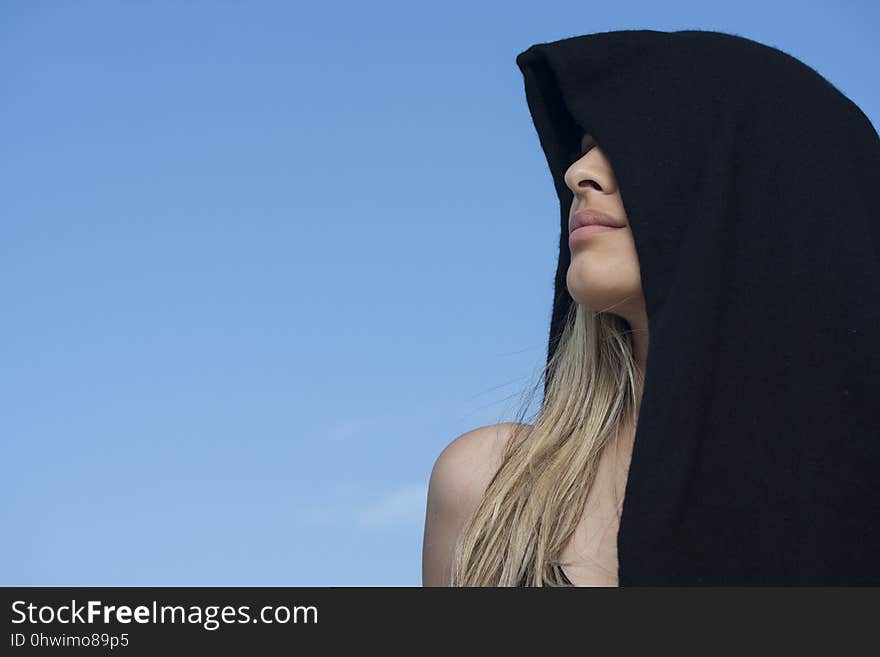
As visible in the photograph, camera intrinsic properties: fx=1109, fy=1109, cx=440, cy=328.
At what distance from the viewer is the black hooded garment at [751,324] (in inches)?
101

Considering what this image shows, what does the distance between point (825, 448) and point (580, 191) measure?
36.9 inches

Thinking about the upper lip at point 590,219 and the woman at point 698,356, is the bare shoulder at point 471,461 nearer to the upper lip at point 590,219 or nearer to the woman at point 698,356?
the woman at point 698,356

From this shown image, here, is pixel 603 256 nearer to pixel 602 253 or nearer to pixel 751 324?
pixel 602 253

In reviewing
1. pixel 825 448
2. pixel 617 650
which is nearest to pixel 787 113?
pixel 825 448

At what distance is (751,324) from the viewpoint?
2.71 m

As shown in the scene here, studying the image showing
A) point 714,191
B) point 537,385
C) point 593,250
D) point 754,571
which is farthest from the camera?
point 537,385

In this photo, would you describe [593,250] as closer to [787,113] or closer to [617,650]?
[787,113]

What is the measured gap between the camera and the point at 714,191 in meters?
2.75

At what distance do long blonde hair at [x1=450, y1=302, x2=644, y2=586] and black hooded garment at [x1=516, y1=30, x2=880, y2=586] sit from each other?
402 millimetres

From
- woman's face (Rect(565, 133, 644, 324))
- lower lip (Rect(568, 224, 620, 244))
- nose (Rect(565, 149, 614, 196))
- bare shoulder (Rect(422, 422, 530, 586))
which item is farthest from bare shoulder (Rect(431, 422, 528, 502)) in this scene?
nose (Rect(565, 149, 614, 196))

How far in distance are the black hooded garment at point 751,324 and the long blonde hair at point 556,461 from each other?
402 mm

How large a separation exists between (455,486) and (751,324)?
39.0 inches

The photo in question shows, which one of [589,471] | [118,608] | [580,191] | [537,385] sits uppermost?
[580,191]

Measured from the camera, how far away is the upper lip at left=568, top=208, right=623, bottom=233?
9.68ft
